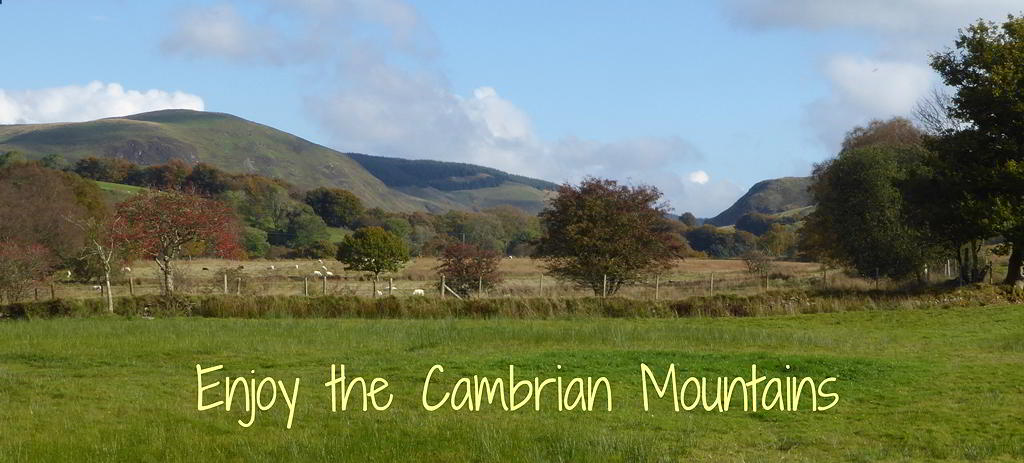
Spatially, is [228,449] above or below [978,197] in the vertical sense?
below

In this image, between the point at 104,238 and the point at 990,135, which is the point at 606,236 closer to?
the point at 990,135

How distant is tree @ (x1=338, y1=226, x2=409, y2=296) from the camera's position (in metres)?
54.4

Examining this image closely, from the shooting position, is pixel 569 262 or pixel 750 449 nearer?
pixel 750 449

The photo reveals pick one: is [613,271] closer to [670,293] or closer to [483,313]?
[670,293]

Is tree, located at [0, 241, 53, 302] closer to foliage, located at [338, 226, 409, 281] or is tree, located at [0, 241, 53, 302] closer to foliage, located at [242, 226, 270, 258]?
foliage, located at [338, 226, 409, 281]

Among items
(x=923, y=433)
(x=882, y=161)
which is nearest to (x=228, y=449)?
(x=923, y=433)

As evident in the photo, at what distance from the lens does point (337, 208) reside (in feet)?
441

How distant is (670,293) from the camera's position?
41.2 metres

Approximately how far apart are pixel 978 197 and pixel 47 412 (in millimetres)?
33419

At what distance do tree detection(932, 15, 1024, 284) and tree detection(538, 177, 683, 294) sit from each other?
12.7m

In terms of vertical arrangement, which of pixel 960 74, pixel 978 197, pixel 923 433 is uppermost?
pixel 960 74

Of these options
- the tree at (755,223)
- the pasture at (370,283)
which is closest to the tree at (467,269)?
the pasture at (370,283)

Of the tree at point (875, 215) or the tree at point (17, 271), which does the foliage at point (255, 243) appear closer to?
the tree at point (17, 271)

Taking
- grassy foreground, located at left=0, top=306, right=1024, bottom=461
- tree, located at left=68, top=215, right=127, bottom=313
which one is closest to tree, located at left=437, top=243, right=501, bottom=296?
tree, located at left=68, top=215, right=127, bottom=313
